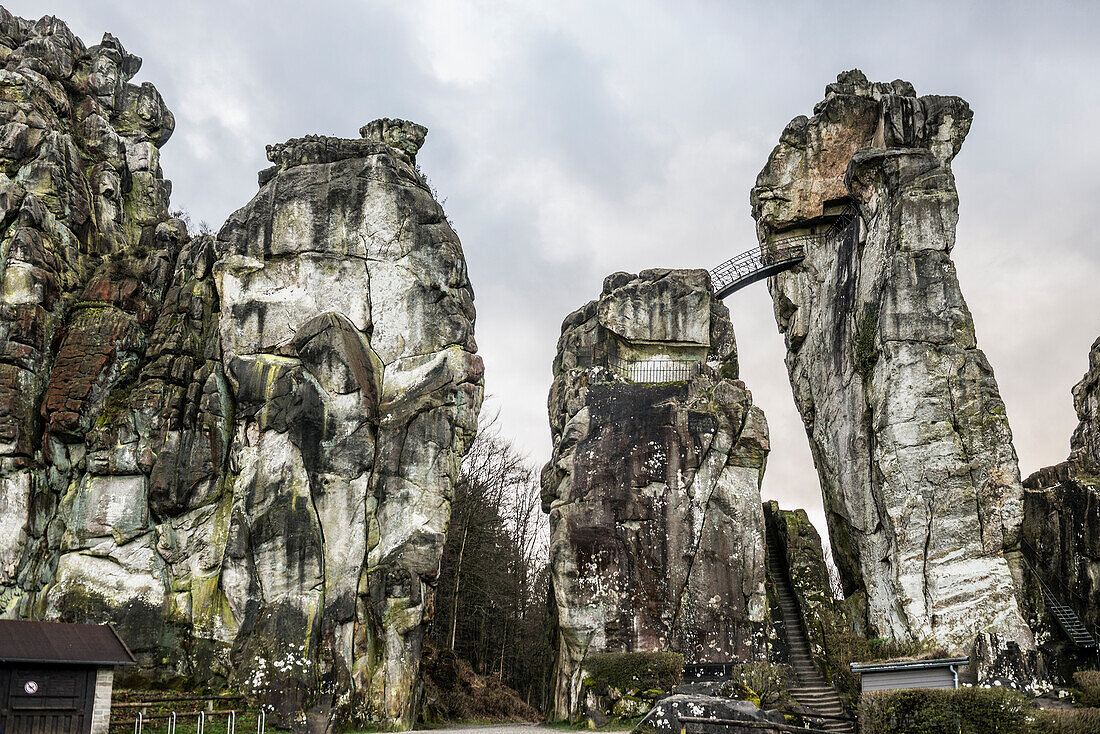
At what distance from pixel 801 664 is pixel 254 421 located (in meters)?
18.2

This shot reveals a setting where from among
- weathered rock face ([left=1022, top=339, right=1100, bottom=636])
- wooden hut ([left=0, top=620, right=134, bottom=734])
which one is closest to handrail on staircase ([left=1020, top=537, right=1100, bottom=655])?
weathered rock face ([left=1022, top=339, right=1100, bottom=636])

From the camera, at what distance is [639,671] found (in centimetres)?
2888

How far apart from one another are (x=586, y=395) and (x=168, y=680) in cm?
1512

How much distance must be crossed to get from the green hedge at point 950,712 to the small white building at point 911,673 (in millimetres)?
2777

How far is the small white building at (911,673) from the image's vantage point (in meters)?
23.4

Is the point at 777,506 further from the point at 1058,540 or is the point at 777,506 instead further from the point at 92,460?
the point at 92,460

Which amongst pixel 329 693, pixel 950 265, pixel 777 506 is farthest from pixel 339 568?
pixel 950 265

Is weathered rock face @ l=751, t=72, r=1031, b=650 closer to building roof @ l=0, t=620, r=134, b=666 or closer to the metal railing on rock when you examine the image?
the metal railing on rock

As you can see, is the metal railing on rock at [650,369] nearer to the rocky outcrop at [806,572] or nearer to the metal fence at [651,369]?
the metal fence at [651,369]

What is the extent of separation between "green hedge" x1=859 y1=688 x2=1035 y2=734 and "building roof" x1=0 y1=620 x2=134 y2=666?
16.2 m

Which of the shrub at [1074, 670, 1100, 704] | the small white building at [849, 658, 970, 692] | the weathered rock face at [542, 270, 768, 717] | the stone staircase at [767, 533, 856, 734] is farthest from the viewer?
the weathered rock face at [542, 270, 768, 717]

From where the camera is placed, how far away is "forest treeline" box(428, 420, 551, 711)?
40.3 meters

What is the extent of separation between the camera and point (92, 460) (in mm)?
30500

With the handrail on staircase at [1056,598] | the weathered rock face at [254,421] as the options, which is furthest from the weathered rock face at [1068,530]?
the weathered rock face at [254,421]
